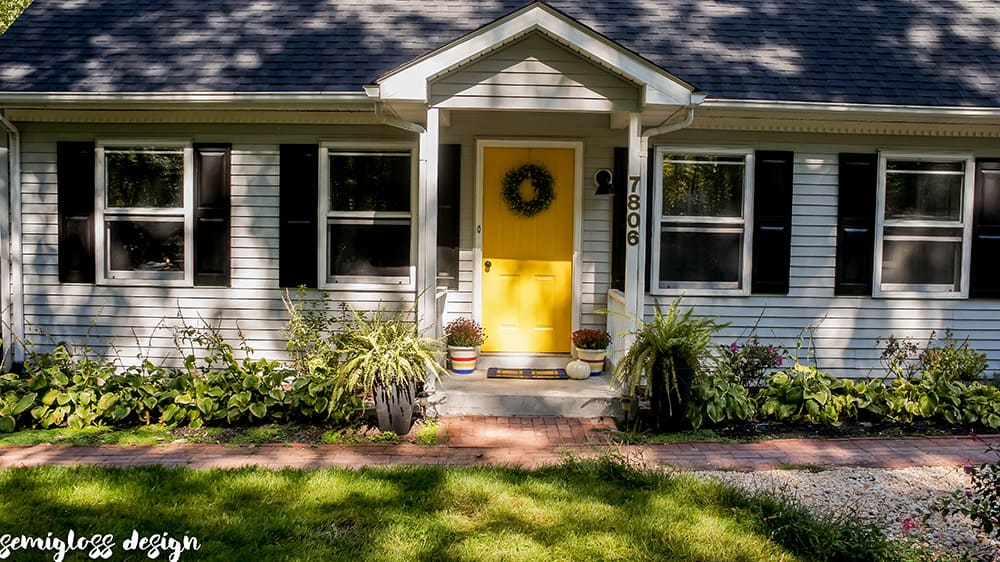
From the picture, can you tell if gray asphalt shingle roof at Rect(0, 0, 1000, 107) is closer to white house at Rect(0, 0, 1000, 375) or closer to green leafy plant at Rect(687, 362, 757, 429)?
white house at Rect(0, 0, 1000, 375)

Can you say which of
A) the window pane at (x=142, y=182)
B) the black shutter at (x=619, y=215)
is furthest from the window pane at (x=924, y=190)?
the window pane at (x=142, y=182)

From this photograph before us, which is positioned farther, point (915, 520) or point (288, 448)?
point (288, 448)

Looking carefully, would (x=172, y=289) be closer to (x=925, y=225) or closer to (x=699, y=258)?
(x=699, y=258)

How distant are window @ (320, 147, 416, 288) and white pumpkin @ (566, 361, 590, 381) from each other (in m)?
1.78

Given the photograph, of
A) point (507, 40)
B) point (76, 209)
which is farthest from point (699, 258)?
point (76, 209)

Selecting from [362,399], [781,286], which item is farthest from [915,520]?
[362,399]

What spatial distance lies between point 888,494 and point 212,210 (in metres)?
6.11

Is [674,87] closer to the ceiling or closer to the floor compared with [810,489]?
closer to the ceiling

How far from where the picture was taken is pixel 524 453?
5254mm

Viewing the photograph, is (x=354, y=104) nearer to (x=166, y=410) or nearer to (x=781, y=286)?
(x=166, y=410)

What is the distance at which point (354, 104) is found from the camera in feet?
22.0

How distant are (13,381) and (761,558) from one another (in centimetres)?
575

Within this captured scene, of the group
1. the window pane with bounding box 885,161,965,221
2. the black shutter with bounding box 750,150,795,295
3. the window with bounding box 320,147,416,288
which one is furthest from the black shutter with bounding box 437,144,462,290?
the window pane with bounding box 885,161,965,221

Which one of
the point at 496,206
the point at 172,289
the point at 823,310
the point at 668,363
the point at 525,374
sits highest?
the point at 496,206
